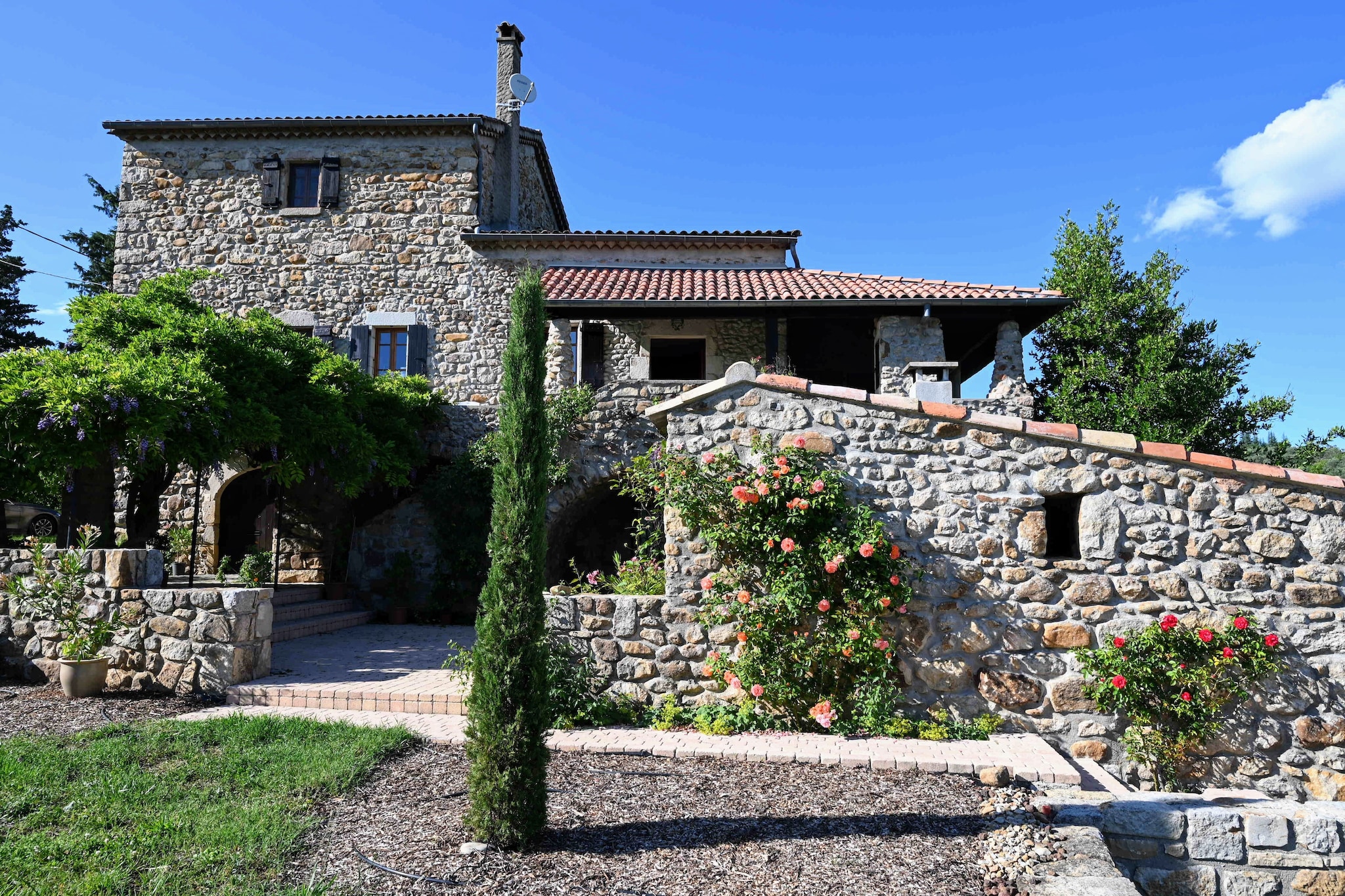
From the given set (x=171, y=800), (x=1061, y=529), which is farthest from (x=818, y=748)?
(x=171, y=800)

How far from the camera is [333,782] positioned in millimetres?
4113

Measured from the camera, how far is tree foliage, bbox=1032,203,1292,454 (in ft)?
40.5

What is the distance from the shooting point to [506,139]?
46.5 feet

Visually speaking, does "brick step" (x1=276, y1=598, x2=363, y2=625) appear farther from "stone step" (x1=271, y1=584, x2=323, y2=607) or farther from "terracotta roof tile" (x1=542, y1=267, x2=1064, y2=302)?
"terracotta roof tile" (x1=542, y1=267, x2=1064, y2=302)

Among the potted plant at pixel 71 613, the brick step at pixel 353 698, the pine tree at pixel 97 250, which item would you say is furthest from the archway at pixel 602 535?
the pine tree at pixel 97 250

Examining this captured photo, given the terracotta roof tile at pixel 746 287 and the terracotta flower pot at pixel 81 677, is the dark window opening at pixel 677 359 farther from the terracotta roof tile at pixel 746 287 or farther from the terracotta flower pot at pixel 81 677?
the terracotta flower pot at pixel 81 677

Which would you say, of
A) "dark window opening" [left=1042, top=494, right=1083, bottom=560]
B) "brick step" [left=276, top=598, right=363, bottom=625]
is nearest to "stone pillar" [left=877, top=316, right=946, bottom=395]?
"dark window opening" [left=1042, top=494, right=1083, bottom=560]

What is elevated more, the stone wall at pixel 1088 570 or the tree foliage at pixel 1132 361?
the tree foliage at pixel 1132 361

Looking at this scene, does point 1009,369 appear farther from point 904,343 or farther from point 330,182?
point 330,182

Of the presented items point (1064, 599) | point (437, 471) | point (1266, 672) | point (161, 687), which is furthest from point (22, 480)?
point (1266, 672)

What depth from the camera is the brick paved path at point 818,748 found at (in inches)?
178

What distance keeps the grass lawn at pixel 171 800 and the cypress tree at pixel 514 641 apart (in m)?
0.91

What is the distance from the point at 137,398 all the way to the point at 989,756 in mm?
7984

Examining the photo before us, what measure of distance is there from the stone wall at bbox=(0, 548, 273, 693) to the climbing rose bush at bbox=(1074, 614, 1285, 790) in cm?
661
